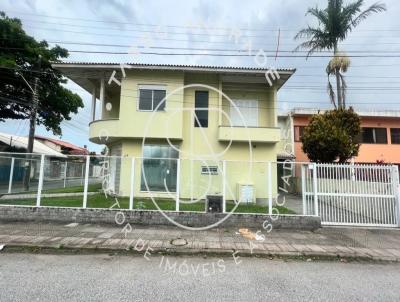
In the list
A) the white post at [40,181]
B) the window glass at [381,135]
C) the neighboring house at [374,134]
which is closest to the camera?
the white post at [40,181]

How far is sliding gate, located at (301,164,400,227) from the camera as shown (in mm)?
8031

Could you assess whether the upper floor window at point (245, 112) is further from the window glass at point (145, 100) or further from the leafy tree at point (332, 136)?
the window glass at point (145, 100)

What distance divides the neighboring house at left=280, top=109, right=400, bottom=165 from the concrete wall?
13.8m

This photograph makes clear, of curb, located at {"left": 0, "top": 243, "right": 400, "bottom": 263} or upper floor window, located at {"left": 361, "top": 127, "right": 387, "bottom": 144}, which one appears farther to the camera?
upper floor window, located at {"left": 361, "top": 127, "right": 387, "bottom": 144}

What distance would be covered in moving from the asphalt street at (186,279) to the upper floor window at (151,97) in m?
8.56

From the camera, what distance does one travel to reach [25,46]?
60.2 ft

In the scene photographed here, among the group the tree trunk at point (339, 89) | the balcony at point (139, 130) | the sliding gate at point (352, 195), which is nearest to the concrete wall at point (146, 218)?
the sliding gate at point (352, 195)

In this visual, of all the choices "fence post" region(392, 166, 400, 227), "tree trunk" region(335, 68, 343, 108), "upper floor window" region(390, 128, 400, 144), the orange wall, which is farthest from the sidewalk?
"upper floor window" region(390, 128, 400, 144)

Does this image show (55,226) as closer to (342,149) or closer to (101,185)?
(101,185)

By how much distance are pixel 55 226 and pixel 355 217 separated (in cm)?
875

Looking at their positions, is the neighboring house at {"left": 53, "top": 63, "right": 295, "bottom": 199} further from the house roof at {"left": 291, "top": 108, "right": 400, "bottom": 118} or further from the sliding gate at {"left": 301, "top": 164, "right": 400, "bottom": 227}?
the house roof at {"left": 291, "top": 108, "right": 400, "bottom": 118}

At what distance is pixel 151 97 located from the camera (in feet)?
42.5

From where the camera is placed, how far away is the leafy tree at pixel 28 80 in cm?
1759

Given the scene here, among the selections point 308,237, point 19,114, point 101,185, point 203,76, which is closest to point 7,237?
point 101,185
